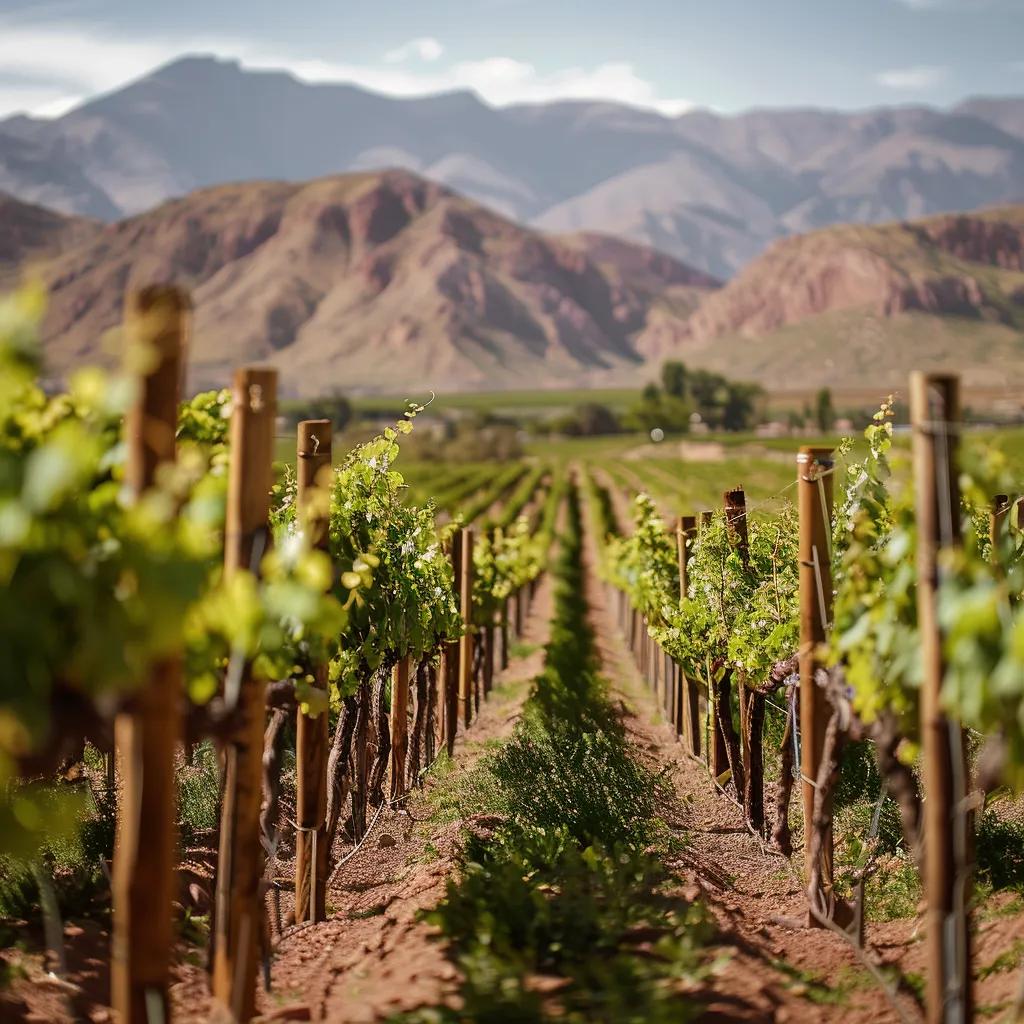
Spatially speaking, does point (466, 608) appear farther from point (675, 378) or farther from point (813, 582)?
point (675, 378)

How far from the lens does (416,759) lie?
8617mm

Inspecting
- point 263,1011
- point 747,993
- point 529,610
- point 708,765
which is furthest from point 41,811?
point 529,610

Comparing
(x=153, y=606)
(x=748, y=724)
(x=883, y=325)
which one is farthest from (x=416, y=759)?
(x=883, y=325)

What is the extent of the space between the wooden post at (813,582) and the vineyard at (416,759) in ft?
0.06

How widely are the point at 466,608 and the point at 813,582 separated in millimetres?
6146

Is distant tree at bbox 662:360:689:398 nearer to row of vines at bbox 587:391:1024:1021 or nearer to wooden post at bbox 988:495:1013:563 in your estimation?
row of vines at bbox 587:391:1024:1021

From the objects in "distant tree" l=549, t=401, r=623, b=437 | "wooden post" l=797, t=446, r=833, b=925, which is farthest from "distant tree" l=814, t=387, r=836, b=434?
"wooden post" l=797, t=446, r=833, b=925

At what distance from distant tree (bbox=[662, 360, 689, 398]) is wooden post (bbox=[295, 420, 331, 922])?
136132 millimetres

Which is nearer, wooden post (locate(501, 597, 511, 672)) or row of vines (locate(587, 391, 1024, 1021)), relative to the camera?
row of vines (locate(587, 391, 1024, 1021))

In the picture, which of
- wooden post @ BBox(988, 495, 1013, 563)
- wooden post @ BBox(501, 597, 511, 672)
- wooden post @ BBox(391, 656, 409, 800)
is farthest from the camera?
wooden post @ BBox(501, 597, 511, 672)

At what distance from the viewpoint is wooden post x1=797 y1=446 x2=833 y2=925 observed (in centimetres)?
489

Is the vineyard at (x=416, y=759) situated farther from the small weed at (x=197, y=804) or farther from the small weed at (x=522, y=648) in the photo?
the small weed at (x=522, y=648)

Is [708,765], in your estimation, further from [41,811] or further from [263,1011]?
[41,811]

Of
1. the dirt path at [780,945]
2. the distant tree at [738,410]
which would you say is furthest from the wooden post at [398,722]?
the distant tree at [738,410]
